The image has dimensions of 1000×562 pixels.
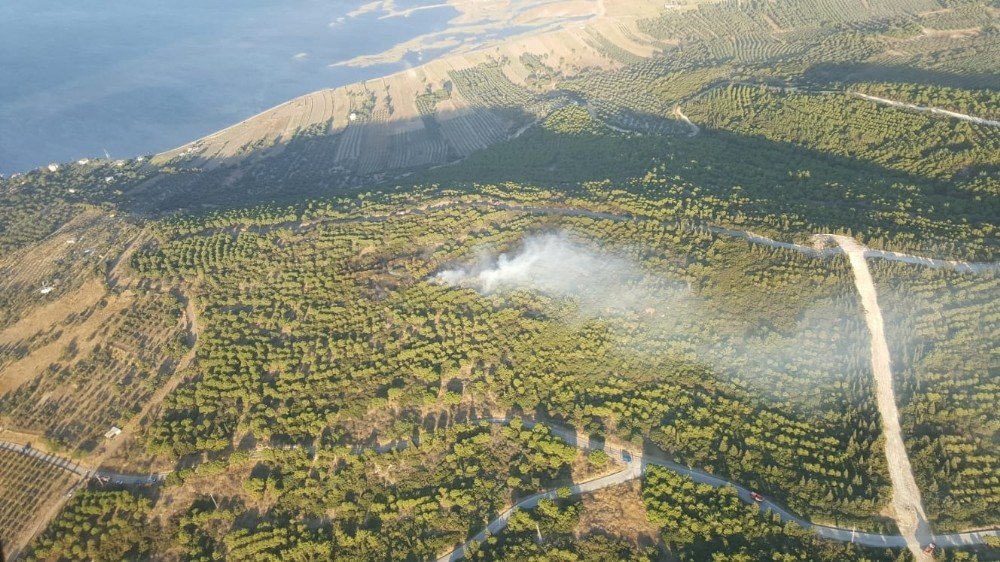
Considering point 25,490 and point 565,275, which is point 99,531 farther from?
point 565,275

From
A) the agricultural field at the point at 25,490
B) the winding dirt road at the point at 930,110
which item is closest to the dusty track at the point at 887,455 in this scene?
the agricultural field at the point at 25,490

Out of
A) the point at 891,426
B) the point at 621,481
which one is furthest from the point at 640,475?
the point at 891,426

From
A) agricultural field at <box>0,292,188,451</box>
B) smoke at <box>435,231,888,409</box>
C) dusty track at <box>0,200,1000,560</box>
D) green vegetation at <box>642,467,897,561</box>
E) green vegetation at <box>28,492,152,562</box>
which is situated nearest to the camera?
green vegetation at <box>642,467,897,561</box>

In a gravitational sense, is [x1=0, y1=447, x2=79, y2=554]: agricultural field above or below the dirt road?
below

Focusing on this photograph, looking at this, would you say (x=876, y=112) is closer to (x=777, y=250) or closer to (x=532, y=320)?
(x=777, y=250)

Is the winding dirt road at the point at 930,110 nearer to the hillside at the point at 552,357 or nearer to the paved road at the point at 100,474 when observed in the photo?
the hillside at the point at 552,357

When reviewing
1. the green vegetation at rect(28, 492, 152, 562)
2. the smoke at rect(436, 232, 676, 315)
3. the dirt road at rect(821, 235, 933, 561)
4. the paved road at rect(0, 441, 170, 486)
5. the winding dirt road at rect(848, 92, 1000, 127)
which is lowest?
the green vegetation at rect(28, 492, 152, 562)

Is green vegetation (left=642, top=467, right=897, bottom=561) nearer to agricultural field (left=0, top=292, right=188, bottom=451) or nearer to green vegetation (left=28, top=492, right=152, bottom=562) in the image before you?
green vegetation (left=28, top=492, right=152, bottom=562)

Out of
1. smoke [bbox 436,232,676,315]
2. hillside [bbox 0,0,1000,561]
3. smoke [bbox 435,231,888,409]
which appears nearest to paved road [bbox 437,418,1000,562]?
hillside [bbox 0,0,1000,561]

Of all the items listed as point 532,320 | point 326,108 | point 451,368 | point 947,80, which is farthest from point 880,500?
point 326,108
